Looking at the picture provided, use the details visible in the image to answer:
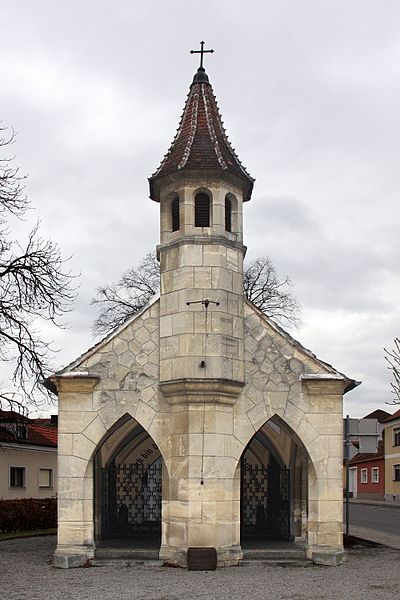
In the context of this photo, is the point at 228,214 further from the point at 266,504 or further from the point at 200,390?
the point at 266,504

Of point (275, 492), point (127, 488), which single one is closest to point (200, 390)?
point (127, 488)

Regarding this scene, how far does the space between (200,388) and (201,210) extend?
11.7 ft

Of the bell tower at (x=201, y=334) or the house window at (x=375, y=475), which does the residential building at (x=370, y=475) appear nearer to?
the house window at (x=375, y=475)

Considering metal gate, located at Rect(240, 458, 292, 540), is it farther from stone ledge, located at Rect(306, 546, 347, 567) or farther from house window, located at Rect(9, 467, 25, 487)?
house window, located at Rect(9, 467, 25, 487)

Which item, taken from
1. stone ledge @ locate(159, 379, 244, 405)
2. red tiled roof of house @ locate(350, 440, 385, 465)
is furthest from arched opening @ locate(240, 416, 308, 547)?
red tiled roof of house @ locate(350, 440, 385, 465)

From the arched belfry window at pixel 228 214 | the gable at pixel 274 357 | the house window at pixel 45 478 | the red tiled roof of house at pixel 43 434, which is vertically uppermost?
the arched belfry window at pixel 228 214

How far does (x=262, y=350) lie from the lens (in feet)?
51.8

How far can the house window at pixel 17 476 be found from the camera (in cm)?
3347

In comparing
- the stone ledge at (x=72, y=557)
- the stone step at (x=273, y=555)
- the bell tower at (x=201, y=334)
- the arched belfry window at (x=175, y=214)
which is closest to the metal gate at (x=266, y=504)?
the stone step at (x=273, y=555)

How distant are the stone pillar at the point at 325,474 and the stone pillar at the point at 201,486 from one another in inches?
56.9

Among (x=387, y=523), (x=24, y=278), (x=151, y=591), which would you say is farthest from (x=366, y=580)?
(x=387, y=523)

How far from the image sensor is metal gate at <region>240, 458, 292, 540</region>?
61.0ft

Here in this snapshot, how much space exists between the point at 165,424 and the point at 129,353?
60.6 inches

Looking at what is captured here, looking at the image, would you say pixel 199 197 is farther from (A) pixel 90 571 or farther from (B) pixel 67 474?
(A) pixel 90 571
